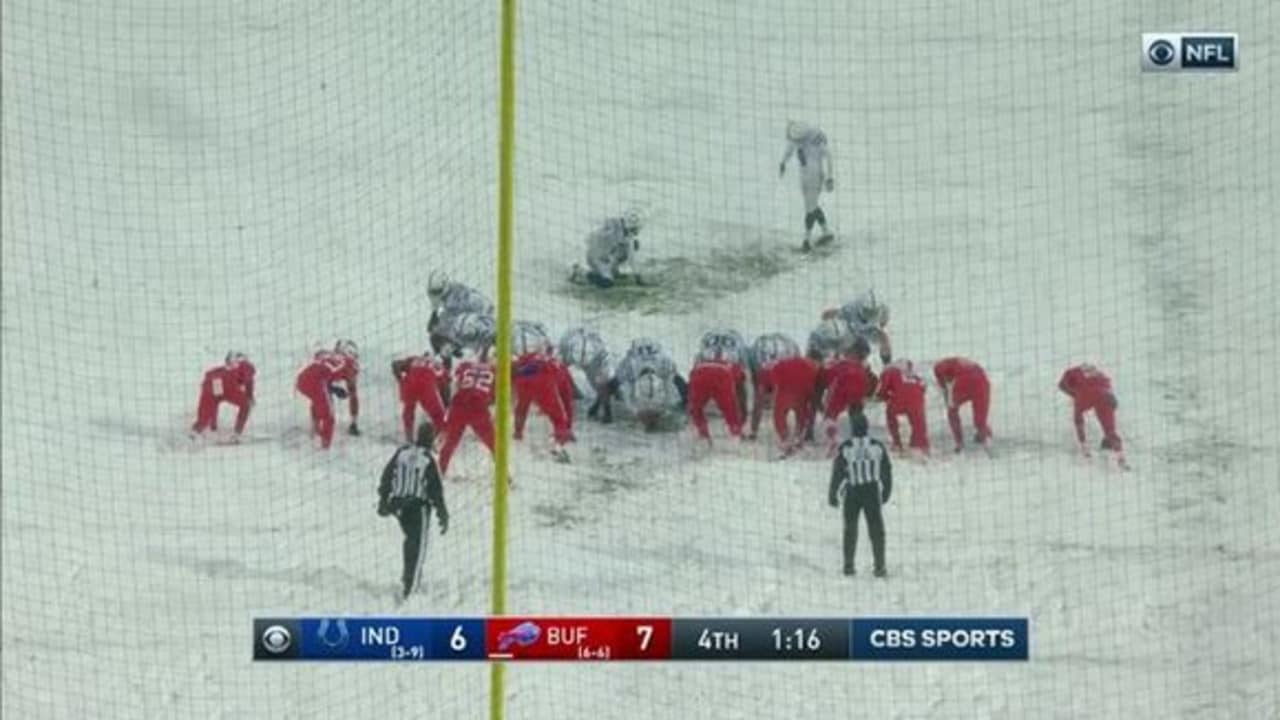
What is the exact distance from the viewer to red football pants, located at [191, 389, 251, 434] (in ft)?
35.6

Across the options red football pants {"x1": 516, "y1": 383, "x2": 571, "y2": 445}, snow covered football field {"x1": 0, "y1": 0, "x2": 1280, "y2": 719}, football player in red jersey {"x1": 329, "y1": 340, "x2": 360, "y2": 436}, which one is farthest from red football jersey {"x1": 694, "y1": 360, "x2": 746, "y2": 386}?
football player in red jersey {"x1": 329, "y1": 340, "x2": 360, "y2": 436}

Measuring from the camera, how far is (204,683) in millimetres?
10281

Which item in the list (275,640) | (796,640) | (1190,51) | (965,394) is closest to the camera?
(796,640)

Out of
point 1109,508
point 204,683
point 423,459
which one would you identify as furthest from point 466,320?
point 1109,508

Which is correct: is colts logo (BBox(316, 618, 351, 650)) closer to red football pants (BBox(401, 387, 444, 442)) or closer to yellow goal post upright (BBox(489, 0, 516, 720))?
yellow goal post upright (BBox(489, 0, 516, 720))

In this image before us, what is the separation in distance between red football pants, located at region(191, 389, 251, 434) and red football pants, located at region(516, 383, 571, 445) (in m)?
0.92

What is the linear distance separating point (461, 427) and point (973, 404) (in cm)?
167

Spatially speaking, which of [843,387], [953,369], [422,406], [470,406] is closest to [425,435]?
[422,406]

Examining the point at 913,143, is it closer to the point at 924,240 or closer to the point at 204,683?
the point at 924,240

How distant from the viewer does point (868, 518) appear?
1055 cm

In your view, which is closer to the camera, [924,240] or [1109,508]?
[1109,508]

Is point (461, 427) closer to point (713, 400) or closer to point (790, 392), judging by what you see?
point (713, 400)

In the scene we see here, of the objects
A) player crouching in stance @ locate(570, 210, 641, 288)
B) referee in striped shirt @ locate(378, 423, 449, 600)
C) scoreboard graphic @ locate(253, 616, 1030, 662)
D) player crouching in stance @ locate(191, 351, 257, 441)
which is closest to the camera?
scoreboard graphic @ locate(253, 616, 1030, 662)

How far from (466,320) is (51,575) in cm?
154
